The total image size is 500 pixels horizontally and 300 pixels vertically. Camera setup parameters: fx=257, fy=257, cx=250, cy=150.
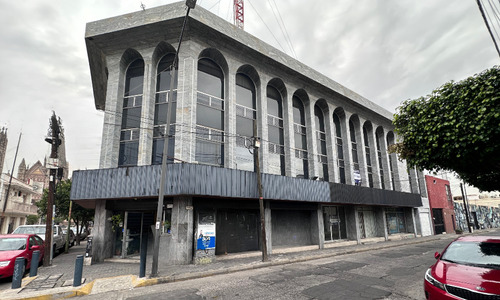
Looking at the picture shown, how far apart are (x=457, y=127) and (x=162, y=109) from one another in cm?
1476

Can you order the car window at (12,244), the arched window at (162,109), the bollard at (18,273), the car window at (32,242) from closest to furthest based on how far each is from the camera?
the bollard at (18,273), the car window at (12,244), the car window at (32,242), the arched window at (162,109)

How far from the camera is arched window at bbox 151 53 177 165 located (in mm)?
15477

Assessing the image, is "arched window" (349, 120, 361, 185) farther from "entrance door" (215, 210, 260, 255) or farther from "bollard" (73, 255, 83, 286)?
"bollard" (73, 255, 83, 286)

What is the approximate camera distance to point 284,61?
19.7m

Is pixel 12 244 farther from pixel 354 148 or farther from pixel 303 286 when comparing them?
pixel 354 148

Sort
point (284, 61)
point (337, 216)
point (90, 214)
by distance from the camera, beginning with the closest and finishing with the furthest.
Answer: point (284, 61) → point (337, 216) → point (90, 214)

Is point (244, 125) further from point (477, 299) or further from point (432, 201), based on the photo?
point (432, 201)

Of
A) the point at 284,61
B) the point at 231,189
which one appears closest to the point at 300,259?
the point at 231,189

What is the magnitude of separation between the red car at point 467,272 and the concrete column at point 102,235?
14100 millimetres

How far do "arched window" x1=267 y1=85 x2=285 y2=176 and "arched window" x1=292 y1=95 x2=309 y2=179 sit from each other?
4.78 ft

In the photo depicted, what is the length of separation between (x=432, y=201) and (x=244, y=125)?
28.5 metres

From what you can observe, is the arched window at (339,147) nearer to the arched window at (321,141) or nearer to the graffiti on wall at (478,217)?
the arched window at (321,141)

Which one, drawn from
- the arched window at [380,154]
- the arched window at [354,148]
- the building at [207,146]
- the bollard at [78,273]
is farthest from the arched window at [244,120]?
the arched window at [380,154]

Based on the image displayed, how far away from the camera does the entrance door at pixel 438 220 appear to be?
31.9 metres
